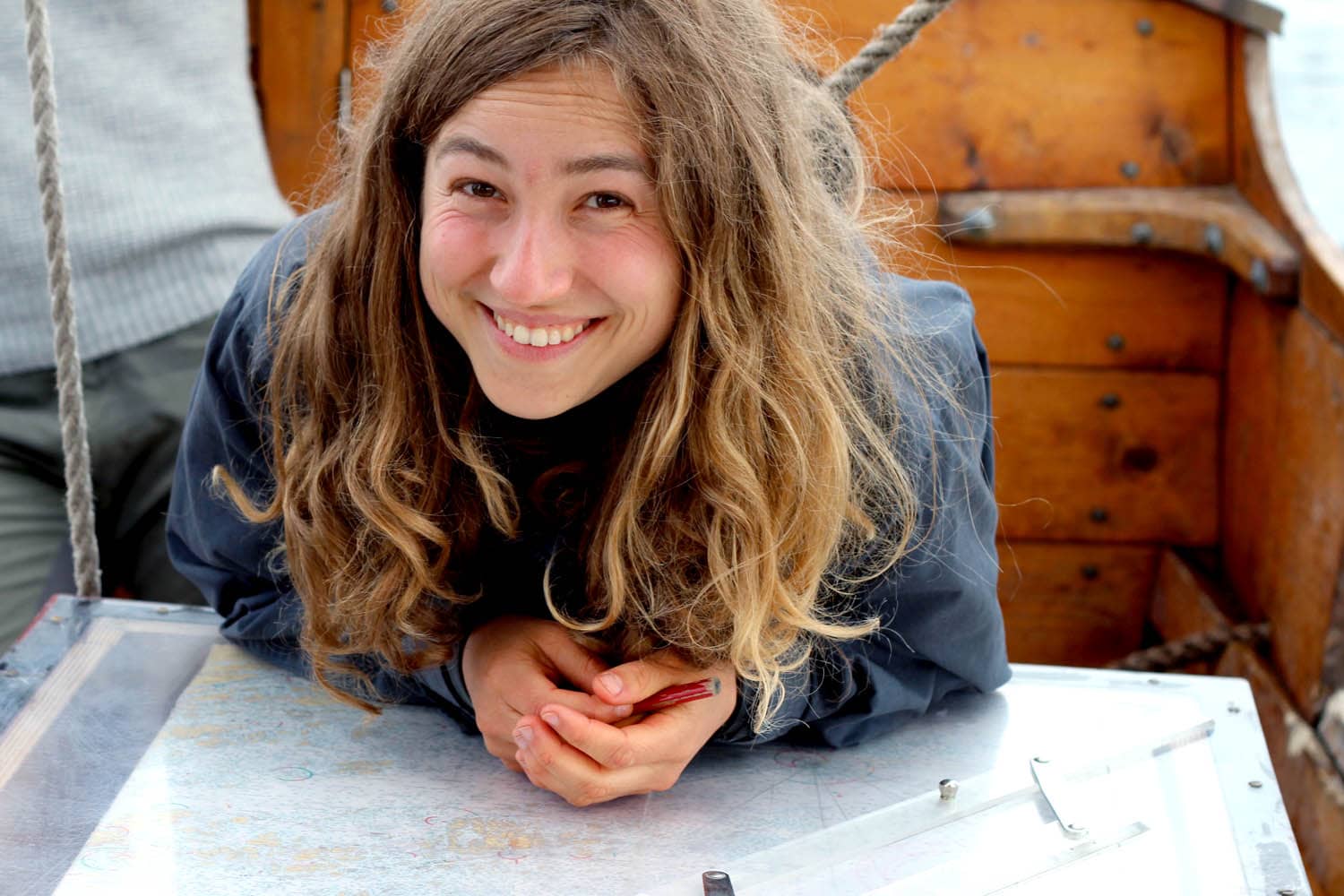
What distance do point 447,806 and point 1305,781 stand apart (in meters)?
0.98

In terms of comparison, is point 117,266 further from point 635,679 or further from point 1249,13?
point 1249,13

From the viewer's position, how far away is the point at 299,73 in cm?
178

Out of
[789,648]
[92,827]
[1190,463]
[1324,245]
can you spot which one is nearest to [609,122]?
[789,648]

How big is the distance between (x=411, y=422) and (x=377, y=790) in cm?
22

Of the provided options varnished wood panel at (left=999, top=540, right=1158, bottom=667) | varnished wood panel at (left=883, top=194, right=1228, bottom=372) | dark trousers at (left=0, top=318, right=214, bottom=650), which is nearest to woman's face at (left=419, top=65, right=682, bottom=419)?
dark trousers at (left=0, top=318, right=214, bottom=650)

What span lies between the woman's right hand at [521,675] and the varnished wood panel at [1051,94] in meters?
0.94

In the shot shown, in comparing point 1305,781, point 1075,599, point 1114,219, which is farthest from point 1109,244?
point 1305,781

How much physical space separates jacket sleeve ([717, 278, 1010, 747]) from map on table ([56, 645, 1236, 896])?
0.02m

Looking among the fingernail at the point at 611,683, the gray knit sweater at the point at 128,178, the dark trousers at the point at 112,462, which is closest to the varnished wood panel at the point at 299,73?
the gray knit sweater at the point at 128,178

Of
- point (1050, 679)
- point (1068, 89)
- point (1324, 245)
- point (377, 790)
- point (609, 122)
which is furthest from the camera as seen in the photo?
point (1068, 89)

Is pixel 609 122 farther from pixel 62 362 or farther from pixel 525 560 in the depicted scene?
pixel 62 362

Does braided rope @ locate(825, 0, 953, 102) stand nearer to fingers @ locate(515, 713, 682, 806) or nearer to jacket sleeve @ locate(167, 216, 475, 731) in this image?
jacket sleeve @ locate(167, 216, 475, 731)

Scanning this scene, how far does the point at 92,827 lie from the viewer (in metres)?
0.84

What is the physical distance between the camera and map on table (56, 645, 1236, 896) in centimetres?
81
